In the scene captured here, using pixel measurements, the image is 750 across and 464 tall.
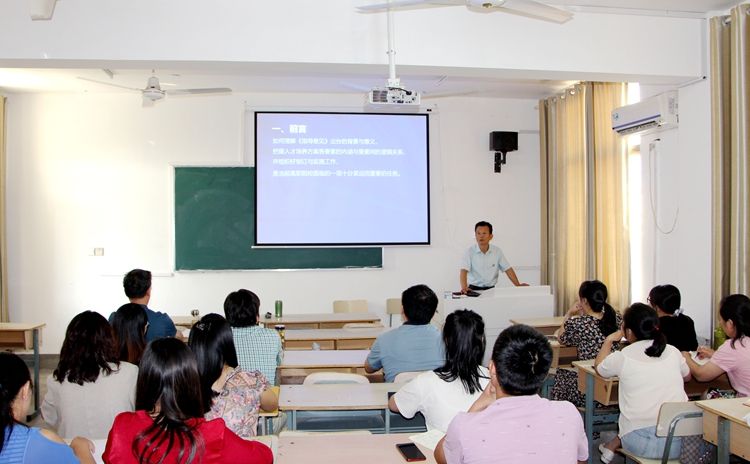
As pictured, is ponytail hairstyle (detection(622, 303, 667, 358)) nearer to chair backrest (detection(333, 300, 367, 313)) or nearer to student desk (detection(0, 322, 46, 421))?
chair backrest (detection(333, 300, 367, 313))

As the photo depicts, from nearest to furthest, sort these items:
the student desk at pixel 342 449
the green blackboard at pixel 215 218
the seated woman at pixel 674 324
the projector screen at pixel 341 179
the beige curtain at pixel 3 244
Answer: the student desk at pixel 342 449 < the seated woman at pixel 674 324 < the beige curtain at pixel 3 244 < the projector screen at pixel 341 179 < the green blackboard at pixel 215 218

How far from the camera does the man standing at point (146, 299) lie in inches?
142

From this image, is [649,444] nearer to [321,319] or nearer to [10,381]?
[10,381]

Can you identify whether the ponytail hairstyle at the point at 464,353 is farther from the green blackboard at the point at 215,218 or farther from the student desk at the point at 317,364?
the green blackboard at the point at 215,218

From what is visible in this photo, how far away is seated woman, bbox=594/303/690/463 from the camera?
9.42ft

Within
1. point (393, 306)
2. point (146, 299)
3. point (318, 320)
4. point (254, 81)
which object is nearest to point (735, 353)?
point (318, 320)

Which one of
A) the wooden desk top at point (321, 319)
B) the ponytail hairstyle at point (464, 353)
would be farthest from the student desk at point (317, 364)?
the wooden desk top at point (321, 319)

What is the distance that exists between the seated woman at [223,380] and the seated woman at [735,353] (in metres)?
2.47

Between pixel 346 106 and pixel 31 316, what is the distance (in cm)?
461

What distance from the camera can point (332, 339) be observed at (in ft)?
15.0

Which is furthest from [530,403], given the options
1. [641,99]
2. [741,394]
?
[641,99]

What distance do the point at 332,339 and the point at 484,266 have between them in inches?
109

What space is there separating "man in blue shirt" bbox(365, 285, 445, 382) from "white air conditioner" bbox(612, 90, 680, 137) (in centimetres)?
299

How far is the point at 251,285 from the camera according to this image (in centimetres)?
688
